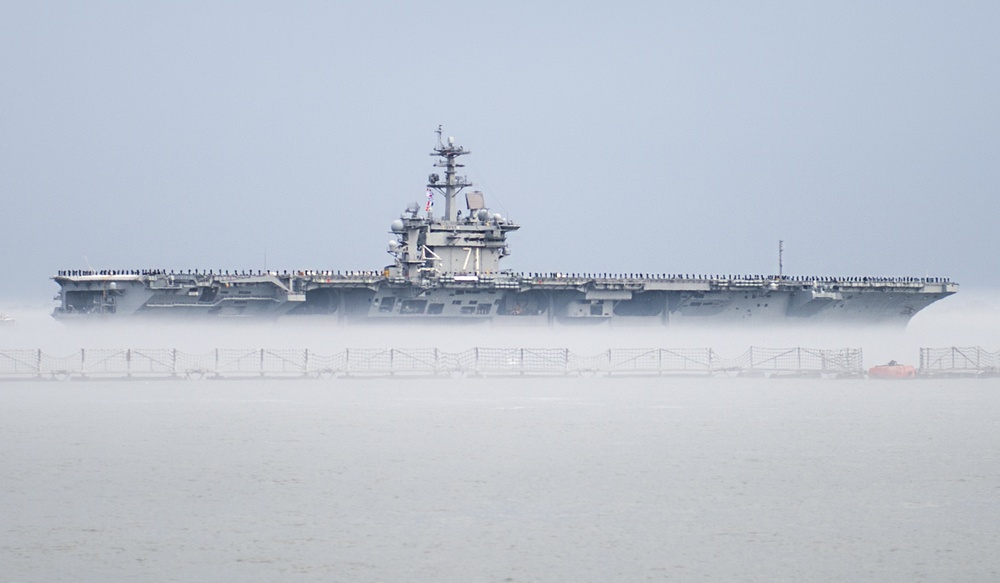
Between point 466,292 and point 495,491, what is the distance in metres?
20.4

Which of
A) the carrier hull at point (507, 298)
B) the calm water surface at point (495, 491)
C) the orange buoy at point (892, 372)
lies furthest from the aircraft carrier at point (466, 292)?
the calm water surface at point (495, 491)

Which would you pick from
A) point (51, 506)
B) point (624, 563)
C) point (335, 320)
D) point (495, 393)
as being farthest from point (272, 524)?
point (335, 320)

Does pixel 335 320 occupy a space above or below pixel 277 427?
above

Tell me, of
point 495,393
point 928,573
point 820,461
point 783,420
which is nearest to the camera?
point 928,573

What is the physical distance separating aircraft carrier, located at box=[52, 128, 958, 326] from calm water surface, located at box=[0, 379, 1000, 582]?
30.4 feet

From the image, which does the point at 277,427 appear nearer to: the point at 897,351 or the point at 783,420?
the point at 783,420

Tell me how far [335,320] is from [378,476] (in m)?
19.3

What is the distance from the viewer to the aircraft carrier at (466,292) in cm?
3172

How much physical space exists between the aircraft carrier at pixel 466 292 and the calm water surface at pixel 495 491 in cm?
926

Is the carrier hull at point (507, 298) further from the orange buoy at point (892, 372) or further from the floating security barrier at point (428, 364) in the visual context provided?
the orange buoy at point (892, 372)

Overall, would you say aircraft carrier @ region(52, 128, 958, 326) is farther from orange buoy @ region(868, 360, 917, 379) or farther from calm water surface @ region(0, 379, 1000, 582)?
calm water surface @ region(0, 379, 1000, 582)

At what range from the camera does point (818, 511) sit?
40.0 feet

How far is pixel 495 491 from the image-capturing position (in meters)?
13.2

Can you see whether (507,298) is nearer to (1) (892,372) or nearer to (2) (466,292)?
(2) (466,292)
